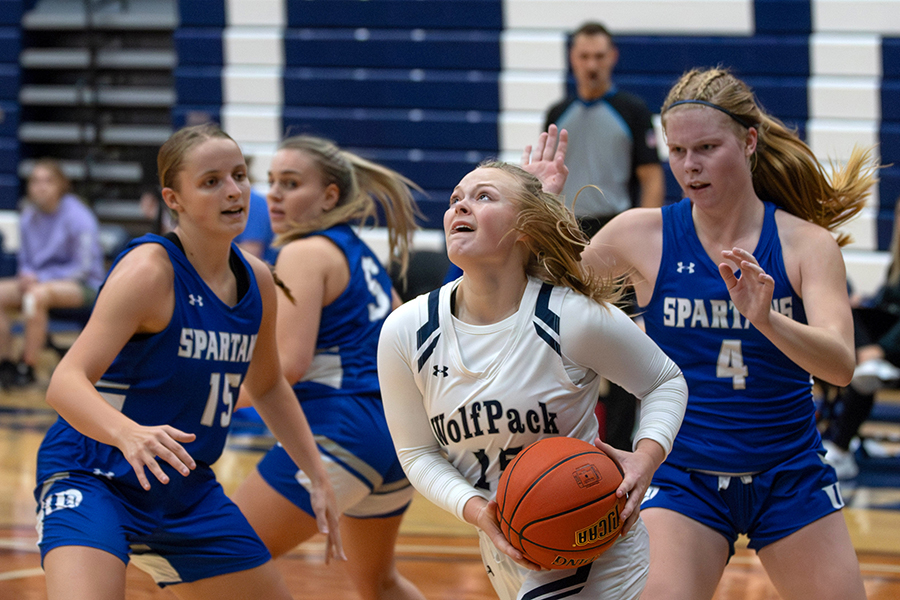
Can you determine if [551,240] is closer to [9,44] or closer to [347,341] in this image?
[347,341]

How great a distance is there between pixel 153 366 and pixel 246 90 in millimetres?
6677

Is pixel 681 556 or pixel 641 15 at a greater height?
pixel 641 15

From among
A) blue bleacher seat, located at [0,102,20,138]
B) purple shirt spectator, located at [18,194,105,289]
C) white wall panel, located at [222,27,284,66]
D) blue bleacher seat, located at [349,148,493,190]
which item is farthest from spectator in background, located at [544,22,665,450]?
blue bleacher seat, located at [0,102,20,138]

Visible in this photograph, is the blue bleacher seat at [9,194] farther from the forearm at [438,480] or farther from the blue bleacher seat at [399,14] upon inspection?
the forearm at [438,480]

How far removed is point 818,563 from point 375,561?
142cm

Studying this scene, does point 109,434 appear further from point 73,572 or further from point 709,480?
point 709,480

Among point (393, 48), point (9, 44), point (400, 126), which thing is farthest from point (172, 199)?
point (9, 44)

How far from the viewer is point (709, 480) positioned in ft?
8.87

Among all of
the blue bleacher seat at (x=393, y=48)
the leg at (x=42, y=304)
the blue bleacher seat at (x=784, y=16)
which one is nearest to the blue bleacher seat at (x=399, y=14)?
the blue bleacher seat at (x=393, y=48)

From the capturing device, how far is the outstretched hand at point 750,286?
7.79 ft

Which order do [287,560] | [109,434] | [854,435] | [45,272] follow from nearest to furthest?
[109,434]
[287,560]
[854,435]
[45,272]

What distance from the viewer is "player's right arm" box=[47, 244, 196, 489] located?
227 centimetres

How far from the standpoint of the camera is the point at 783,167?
2902mm

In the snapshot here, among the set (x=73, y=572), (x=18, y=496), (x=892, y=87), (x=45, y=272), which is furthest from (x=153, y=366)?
(x=892, y=87)
